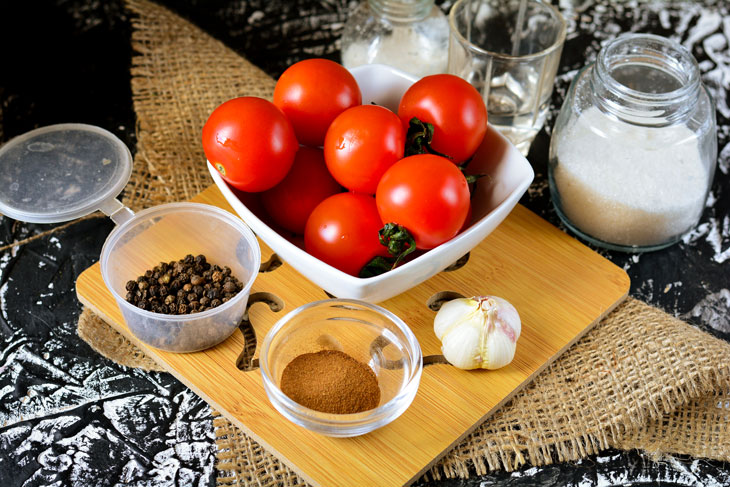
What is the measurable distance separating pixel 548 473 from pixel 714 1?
1138 mm

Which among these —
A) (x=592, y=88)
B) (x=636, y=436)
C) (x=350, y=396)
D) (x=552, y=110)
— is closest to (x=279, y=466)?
(x=350, y=396)

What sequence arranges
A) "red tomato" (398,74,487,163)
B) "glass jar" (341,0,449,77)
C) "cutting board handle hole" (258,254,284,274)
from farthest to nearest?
"glass jar" (341,0,449,77), "cutting board handle hole" (258,254,284,274), "red tomato" (398,74,487,163)

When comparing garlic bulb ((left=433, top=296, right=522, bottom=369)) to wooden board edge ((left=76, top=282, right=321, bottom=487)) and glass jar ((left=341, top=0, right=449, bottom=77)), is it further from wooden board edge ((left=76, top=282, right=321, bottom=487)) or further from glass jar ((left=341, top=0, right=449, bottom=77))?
glass jar ((left=341, top=0, right=449, bottom=77))

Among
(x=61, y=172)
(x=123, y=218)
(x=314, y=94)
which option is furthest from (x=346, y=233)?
(x=61, y=172)

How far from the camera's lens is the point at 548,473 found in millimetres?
958

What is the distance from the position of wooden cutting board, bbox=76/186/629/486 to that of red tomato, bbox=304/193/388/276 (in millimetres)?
116


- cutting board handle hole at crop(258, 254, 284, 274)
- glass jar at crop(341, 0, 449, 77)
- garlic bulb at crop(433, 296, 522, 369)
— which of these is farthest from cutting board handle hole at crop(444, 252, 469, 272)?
glass jar at crop(341, 0, 449, 77)

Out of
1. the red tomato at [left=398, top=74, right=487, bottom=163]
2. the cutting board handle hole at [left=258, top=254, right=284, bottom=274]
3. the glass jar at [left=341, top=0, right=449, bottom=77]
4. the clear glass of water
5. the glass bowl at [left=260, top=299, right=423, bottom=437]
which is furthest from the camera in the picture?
the glass jar at [left=341, top=0, right=449, bottom=77]

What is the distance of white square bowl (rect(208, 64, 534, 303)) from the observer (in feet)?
3.11

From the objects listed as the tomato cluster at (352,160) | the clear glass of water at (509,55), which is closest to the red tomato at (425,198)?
the tomato cluster at (352,160)

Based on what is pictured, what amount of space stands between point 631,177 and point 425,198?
343 mm

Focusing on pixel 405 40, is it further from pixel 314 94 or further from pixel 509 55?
pixel 314 94

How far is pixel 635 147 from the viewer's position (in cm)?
110

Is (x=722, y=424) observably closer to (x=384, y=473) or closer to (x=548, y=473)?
(x=548, y=473)
